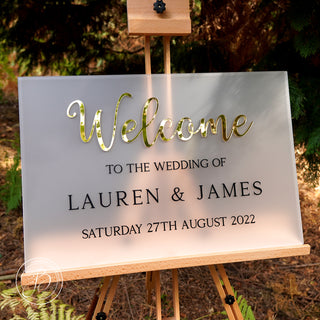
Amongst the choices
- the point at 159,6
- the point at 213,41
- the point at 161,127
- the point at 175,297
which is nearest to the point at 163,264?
the point at 175,297

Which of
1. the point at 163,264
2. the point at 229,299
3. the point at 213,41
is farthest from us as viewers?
the point at 213,41

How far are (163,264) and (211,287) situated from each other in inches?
41.5

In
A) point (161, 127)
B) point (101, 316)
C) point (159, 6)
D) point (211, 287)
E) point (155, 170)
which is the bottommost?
point (211, 287)

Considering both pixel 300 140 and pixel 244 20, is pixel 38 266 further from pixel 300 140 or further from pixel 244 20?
pixel 244 20

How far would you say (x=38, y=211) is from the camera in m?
1.31

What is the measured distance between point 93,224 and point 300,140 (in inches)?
46.5

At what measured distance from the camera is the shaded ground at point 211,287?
80.8 inches

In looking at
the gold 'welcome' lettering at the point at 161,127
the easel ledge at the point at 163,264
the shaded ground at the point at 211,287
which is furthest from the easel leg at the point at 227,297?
the gold 'welcome' lettering at the point at 161,127

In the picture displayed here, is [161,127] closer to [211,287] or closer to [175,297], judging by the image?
[175,297]

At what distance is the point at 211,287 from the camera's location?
2254 mm

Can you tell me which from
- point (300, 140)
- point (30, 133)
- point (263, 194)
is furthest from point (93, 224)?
point (300, 140)

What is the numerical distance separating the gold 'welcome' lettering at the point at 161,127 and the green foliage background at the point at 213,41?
47cm

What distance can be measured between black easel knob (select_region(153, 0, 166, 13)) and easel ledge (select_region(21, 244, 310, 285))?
102 centimetres

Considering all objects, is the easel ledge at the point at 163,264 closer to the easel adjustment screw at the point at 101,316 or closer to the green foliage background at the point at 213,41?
the easel adjustment screw at the point at 101,316
